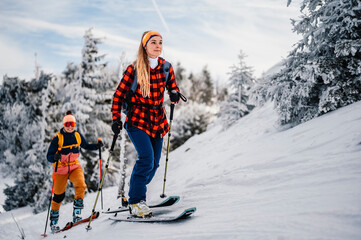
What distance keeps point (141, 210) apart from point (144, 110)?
1424mm

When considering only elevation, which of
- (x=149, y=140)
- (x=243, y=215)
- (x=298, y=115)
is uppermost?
(x=298, y=115)

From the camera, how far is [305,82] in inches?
266

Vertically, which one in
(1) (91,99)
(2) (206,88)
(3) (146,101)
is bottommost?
(3) (146,101)

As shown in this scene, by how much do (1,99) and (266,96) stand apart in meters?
19.4

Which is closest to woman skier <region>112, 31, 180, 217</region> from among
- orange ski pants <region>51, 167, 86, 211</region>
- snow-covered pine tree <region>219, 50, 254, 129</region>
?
orange ski pants <region>51, 167, 86, 211</region>

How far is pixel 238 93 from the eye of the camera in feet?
59.2

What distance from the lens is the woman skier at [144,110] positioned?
361 centimetres

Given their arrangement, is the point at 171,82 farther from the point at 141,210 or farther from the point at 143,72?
the point at 141,210

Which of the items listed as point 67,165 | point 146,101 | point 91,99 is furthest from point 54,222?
point 91,99

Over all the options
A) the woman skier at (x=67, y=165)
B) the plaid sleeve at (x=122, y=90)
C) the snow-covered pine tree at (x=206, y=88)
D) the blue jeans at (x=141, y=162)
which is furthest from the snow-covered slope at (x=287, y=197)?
the snow-covered pine tree at (x=206, y=88)

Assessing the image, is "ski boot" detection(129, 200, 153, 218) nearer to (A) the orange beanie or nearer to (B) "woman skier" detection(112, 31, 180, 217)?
(B) "woman skier" detection(112, 31, 180, 217)

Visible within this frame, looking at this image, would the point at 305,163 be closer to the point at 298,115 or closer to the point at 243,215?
the point at 243,215

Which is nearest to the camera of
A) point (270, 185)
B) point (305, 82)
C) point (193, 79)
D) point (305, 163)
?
point (270, 185)

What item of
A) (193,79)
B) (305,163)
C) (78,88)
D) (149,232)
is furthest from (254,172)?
(193,79)
